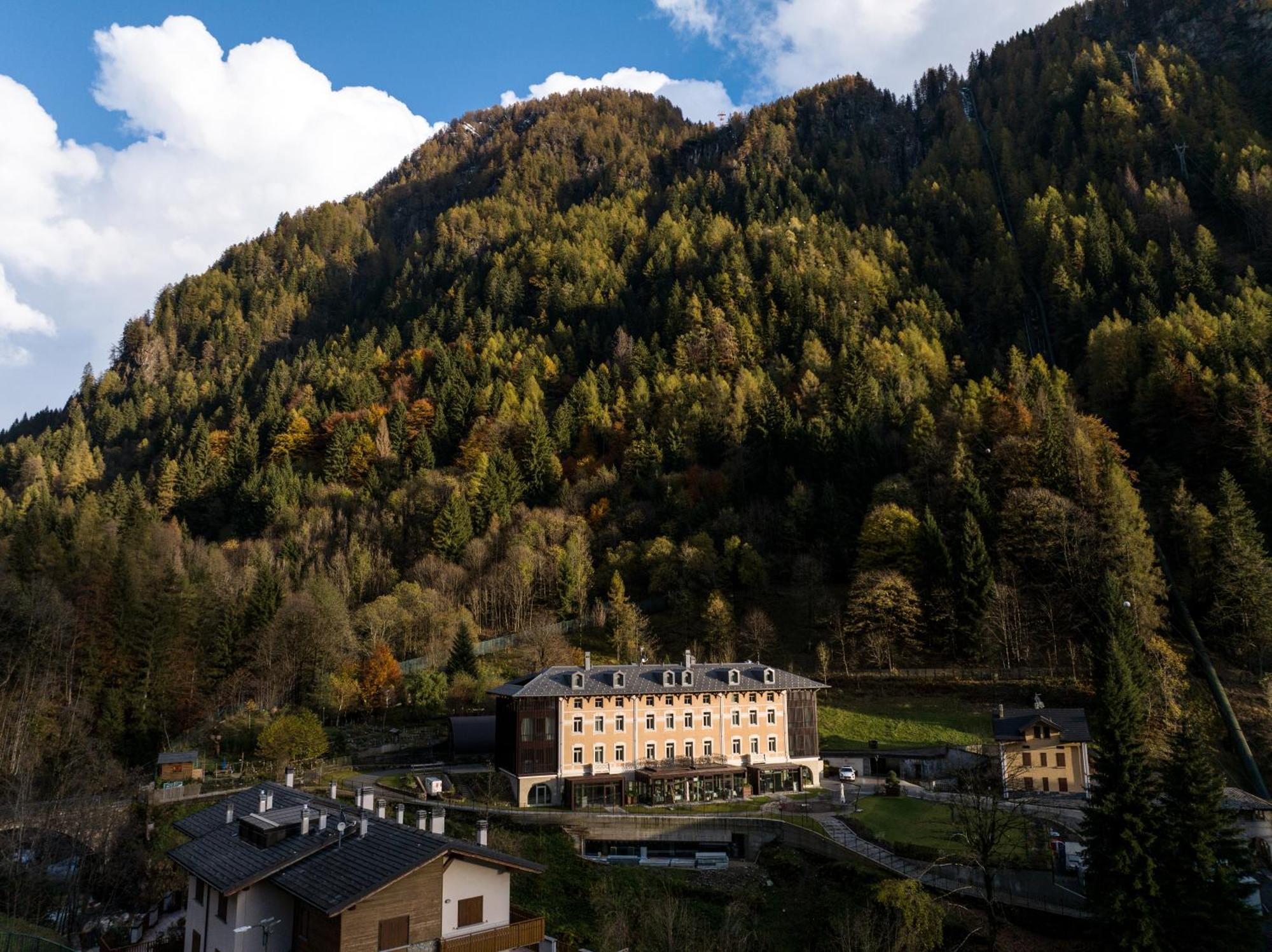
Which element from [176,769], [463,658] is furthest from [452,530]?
[176,769]

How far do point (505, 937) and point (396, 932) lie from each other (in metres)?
3.39

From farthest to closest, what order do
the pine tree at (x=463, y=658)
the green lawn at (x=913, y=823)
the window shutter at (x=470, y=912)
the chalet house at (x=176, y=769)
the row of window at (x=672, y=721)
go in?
the pine tree at (x=463, y=658) < the row of window at (x=672, y=721) < the chalet house at (x=176, y=769) < the green lawn at (x=913, y=823) < the window shutter at (x=470, y=912)

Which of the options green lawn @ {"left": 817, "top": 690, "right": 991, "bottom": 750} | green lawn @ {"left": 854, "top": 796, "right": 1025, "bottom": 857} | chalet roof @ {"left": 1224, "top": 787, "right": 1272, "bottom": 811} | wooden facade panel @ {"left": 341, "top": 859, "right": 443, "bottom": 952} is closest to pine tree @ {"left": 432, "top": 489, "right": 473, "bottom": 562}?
green lawn @ {"left": 817, "top": 690, "right": 991, "bottom": 750}

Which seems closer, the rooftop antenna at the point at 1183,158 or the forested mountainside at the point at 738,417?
the forested mountainside at the point at 738,417

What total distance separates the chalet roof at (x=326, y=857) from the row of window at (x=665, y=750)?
2571 cm

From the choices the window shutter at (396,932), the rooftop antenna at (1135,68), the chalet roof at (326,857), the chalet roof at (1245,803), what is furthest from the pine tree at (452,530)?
the rooftop antenna at (1135,68)

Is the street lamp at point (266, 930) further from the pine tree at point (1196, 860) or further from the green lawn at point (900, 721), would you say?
the green lawn at point (900, 721)

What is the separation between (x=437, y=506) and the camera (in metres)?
91.0

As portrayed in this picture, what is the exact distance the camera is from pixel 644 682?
51062mm

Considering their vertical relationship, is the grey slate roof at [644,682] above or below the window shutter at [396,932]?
above

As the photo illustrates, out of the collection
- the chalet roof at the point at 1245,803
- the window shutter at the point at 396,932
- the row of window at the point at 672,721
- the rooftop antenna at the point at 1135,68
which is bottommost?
the chalet roof at the point at 1245,803

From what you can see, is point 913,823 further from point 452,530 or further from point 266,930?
point 452,530

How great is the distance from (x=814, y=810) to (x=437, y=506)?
6039cm

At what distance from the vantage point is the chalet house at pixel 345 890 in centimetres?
1938
